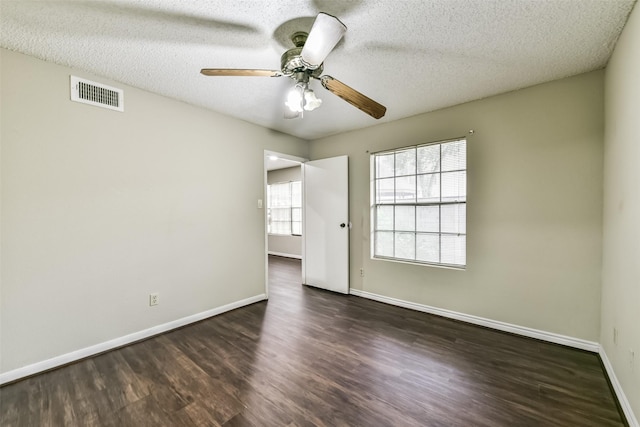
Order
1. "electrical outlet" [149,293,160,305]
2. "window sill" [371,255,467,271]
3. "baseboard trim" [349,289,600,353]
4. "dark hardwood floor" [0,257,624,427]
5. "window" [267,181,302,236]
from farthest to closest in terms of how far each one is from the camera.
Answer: "window" [267,181,302,236] → "window sill" [371,255,467,271] → "electrical outlet" [149,293,160,305] → "baseboard trim" [349,289,600,353] → "dark hardwood floor" [0,257,624,427]

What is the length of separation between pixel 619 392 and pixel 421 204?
215cm

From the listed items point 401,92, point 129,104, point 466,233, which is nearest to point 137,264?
point 129,104

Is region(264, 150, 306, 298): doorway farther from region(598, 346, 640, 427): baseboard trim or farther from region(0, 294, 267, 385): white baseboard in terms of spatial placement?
region(598, 346, 640, 427): baseboard trim

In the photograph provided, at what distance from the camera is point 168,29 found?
1750 millimetres

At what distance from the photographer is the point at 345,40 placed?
6.08ft

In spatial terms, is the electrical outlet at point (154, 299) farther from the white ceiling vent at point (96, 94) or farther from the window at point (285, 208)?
the window at point (285, 208)

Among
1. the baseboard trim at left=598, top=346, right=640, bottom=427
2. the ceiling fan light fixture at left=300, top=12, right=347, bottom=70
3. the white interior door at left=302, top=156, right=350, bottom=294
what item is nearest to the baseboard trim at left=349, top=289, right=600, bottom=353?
the baseboard trim at left=598, top=346, right=640, bottom=427

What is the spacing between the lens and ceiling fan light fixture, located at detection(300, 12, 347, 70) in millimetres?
1334

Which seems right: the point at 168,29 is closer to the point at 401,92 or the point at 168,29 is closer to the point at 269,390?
the point at 401,92

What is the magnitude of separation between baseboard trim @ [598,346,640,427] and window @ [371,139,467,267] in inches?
49.4

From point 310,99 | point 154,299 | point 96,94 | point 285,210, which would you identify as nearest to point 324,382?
point 154,299

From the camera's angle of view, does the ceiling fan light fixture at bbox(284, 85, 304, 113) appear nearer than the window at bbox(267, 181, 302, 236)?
Yes

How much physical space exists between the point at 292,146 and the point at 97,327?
315 cm

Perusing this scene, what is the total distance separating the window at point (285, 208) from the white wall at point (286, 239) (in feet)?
0.39
